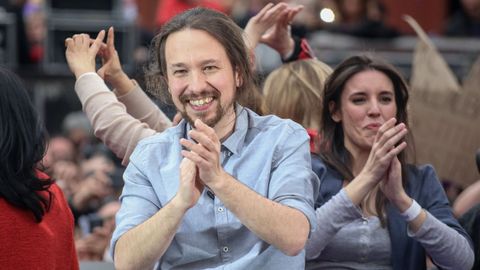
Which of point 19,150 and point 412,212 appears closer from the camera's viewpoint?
point 19,150

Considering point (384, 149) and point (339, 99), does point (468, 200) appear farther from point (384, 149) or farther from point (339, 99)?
point (384, 149)

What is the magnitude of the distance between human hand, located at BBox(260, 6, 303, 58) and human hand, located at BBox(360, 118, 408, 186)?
Result: 3.02 ft

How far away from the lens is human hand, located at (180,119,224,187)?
3293 mm

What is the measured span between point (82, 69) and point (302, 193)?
1176mm

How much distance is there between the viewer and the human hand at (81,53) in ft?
14.3

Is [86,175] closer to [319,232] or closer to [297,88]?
[297,88]

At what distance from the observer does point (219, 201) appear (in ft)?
11.5

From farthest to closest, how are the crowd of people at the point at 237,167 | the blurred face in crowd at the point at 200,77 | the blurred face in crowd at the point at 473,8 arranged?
the blurred face in crowd at the point at 473,8
the blurred face in crowd at the point at 200,77
the crowd of people at the point at 237,167

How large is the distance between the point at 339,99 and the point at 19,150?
4.06 feet

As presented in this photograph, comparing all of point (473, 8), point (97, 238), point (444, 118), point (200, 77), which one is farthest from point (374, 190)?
point (473, 8)

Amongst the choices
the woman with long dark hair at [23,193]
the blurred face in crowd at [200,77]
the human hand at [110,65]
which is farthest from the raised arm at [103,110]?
the blurred face in crowd at [200,77]

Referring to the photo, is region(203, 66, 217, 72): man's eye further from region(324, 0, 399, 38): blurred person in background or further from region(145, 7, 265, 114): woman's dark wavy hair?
region(324, 0, 399, 38): blurred person in background

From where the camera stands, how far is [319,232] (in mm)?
4047

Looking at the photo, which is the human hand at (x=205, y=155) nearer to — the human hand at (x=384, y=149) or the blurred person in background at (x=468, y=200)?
the human hand at (x=384, y=149)
